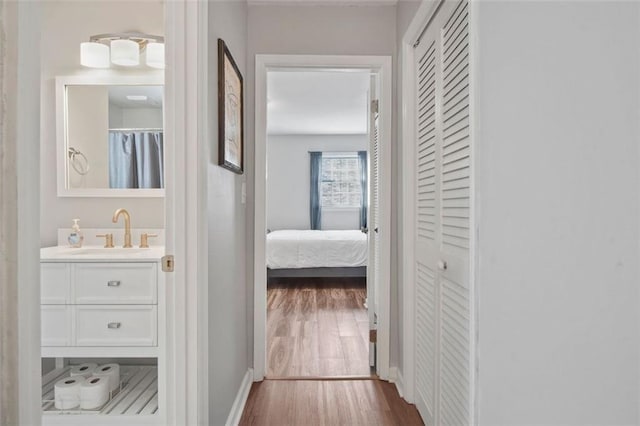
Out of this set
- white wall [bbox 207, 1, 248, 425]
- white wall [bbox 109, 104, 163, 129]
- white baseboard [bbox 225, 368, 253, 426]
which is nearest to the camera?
white wall [bbox 207, 1, 248, 425]

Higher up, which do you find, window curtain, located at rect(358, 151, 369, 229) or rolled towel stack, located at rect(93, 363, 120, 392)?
window curtain, located at rect(358, 151, 369, 229)

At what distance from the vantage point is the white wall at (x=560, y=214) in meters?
0.63

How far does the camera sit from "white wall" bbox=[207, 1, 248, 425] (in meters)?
1.58

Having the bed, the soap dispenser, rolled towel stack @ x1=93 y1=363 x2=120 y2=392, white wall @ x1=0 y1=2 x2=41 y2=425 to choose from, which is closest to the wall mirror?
the soap dispenser

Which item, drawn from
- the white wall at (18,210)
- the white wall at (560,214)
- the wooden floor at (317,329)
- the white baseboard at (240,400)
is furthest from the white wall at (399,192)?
the white wall at (18,210)

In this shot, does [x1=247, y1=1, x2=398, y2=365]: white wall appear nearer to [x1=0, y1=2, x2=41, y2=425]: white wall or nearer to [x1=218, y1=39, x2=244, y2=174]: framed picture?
[x1=218, y1=39, x2=244, y2=174]: framed picture

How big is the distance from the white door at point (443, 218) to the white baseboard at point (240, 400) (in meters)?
0.94

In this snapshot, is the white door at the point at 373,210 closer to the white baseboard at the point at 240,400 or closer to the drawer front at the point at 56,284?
the white baseboard at the point at 240,400

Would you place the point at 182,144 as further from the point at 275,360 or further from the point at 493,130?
the point at 275,360

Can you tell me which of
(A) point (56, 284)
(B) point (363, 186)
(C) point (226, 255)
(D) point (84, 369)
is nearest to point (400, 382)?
(C) point (226, 255)

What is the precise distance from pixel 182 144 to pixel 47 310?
1327 mm

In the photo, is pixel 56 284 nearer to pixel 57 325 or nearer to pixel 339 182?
pixel 57 325

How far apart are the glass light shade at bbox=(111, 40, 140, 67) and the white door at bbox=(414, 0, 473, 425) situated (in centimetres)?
169

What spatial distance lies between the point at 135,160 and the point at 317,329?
2.07 m
